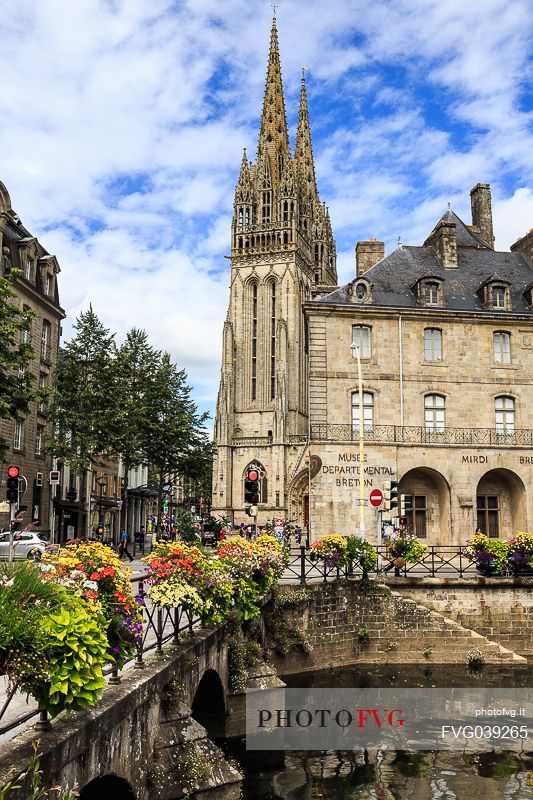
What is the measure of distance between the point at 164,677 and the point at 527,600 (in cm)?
1668

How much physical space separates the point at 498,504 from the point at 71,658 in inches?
1127

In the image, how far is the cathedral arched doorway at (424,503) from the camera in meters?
31.0

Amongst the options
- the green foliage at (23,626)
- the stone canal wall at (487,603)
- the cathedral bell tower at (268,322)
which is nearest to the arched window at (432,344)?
the stone canal wall at (487,603)

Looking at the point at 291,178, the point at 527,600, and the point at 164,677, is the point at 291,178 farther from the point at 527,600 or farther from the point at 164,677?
the point at 164,677

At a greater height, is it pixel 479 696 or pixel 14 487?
pixel 14 487

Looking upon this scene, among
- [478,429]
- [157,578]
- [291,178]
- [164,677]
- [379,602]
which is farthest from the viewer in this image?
[291,178]

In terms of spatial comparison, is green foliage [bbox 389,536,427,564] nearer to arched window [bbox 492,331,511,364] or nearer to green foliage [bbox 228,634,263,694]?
green foliage [bbox 228,634,263,694]

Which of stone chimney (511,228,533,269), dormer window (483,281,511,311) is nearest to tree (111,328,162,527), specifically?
dormer window (483,281,511,311)

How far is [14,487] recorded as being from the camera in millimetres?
15539

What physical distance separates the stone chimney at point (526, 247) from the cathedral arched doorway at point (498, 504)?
11599 mm

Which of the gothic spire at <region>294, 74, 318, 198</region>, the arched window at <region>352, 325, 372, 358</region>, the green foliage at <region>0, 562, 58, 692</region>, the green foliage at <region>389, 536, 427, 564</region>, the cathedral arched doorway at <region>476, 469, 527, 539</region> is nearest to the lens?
the green foliage at <region>0, 562, 58, 692</region>

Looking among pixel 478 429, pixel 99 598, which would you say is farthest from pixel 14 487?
pixel 478 429

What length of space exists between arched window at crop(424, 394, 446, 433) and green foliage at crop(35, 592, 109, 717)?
2692 cm

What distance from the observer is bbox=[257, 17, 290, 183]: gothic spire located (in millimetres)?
85250
